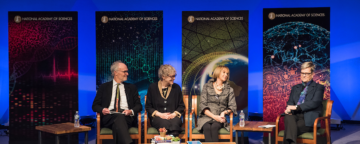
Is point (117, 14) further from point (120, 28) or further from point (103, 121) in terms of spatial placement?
point (103, 121)

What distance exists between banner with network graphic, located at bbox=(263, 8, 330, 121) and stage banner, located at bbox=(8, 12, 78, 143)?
330 centimetres

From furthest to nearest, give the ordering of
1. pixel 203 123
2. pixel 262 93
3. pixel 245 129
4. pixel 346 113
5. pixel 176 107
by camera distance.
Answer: pixel 346 113
pixel 262 93
pixel 176 107
pixel 203 123
pixel 245 129

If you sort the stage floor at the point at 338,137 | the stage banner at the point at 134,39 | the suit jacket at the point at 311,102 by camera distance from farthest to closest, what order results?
1. the stage banner at the point at 134,39
2. the stage floor at the point at 338,137
3. the suit jacket at the point at 311,102

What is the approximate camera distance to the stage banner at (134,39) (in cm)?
536

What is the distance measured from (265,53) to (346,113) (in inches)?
99.7

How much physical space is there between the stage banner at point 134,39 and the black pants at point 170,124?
1.30 metres

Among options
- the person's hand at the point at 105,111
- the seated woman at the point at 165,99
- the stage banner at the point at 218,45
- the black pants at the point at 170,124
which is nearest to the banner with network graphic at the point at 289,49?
the stage banner at the point at 218,45

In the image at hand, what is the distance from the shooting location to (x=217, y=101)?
4359 millimetres

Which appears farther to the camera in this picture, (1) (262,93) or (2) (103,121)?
(1) (262,93)

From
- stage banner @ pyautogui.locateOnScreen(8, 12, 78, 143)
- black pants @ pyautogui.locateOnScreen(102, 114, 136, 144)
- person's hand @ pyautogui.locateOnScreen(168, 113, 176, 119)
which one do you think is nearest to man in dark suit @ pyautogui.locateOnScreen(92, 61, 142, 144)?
black pants @ pyautogui.locateOnScreen(102, 114, 136, 144)

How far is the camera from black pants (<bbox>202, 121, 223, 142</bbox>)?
4039 millimetres

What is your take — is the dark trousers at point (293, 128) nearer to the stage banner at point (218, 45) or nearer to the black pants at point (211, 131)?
the black pants at point (211, 131)

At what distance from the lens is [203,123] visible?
4.17 metres

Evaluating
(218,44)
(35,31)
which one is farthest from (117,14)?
(218,44)
